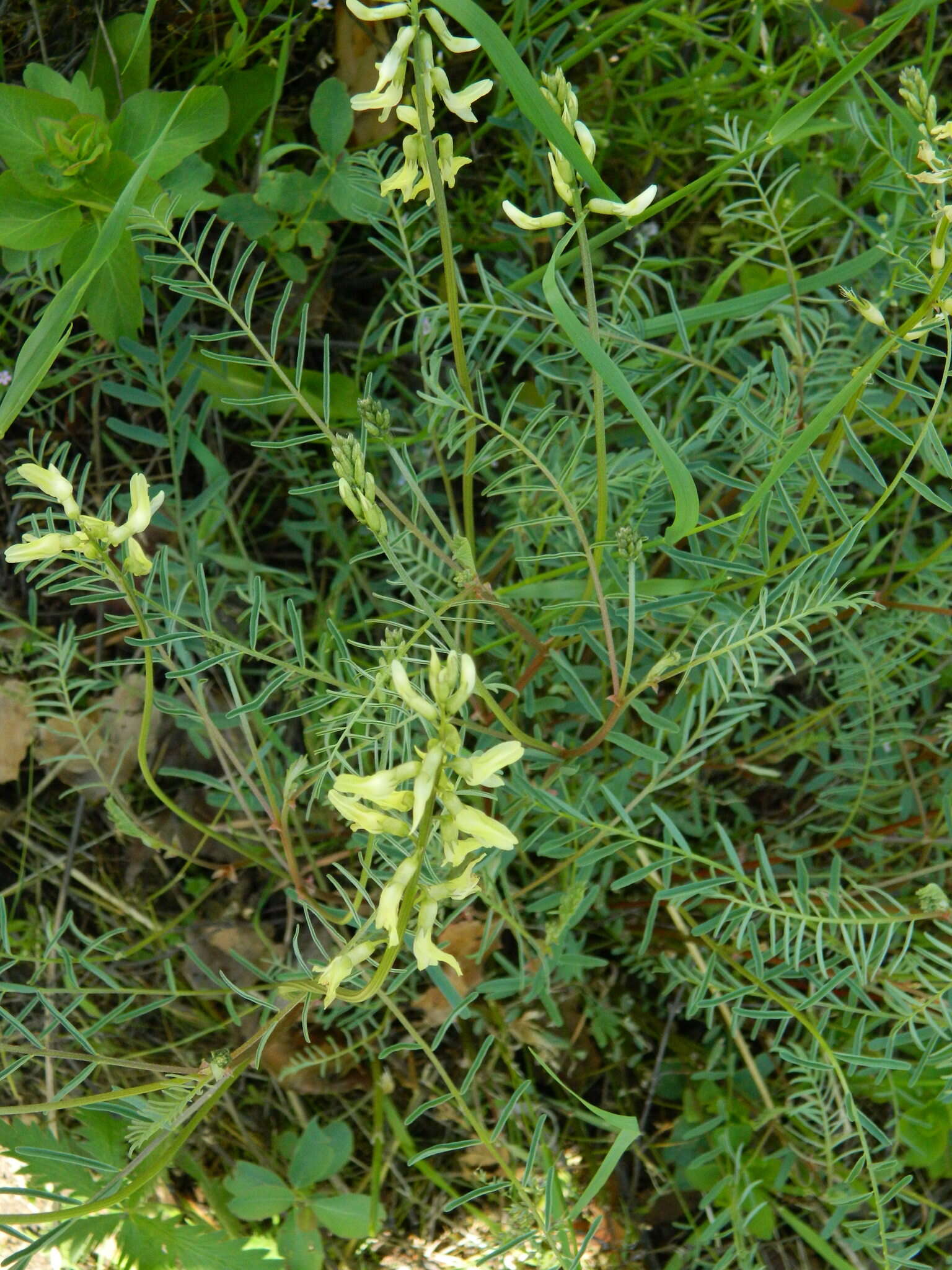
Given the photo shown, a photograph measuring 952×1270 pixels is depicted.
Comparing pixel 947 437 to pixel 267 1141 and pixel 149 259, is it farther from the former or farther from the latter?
pixel 267 1141

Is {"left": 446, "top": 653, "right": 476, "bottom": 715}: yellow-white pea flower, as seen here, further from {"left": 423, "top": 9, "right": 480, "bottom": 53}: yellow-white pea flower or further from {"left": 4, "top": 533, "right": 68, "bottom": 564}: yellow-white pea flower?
{"left": 423, "top": 9, "right": 480, "bottom": 53}: yellow-white pea flower

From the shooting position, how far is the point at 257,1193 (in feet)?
5.58

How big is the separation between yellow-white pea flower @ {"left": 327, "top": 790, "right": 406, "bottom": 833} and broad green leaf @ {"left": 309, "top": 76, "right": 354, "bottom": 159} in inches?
45.3

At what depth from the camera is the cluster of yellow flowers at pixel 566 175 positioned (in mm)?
931

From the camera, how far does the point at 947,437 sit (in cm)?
159

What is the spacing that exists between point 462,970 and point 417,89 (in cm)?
128

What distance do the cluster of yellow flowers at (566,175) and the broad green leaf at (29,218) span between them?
0.77 meters

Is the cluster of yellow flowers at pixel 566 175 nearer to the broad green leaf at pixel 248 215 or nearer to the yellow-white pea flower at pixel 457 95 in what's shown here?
the yellow-white pea flower at pixel 457 95

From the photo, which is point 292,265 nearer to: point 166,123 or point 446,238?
point 166,123

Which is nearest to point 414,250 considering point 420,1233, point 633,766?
point 633,766

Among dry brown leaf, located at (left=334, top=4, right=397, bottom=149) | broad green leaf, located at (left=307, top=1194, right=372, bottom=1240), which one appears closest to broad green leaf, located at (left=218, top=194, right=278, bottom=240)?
dry brown leaf, located at (left=334, top=4, right=397, bottom=149)

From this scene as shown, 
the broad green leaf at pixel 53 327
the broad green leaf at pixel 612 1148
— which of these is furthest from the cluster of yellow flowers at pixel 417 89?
the broad green leaf at pixel 612 1148

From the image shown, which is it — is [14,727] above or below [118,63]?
below

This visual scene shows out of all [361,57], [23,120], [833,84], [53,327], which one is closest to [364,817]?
[53,327]
